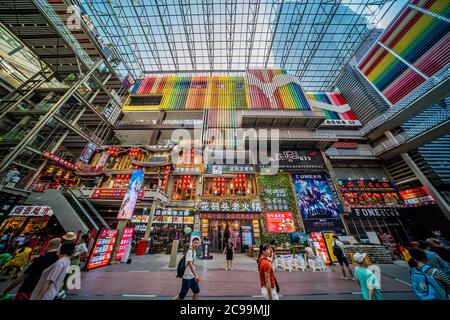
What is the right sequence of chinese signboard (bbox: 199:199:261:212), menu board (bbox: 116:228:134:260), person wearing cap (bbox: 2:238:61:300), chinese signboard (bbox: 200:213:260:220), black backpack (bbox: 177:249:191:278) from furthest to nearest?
chinese signboard (bbox: 199:199:261:212) → chinese signboard (bbox: 200:213:260:220) → menu board (bbox: 116:228:134:260) → black backpack (bbox: 177:249:191:278) → person wearing cap (bbox: 2:238:61:300)

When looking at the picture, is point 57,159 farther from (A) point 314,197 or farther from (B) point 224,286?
(A) point 314,197

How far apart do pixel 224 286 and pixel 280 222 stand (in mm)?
10035

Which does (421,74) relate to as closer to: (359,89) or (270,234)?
(359,89)

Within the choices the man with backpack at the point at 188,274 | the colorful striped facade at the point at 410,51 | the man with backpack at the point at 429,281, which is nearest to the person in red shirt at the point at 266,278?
the man with backpack at the point at 188,274

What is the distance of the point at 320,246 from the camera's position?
31.2 feet

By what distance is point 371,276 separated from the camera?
277 centimetres

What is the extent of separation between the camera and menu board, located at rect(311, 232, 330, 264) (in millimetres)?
9008

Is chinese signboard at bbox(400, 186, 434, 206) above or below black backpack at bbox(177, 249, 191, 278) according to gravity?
above

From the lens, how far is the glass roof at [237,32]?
18.6m

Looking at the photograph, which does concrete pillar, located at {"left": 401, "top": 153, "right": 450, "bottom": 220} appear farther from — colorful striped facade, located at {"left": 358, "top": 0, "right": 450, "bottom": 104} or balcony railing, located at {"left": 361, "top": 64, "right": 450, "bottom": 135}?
colorful striped facade, located at {"left": 358, "top": 0, "right": 450, "bottom": 104}

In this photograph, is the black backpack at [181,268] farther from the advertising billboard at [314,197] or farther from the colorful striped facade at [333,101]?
the colorful striped facade at [333,101]

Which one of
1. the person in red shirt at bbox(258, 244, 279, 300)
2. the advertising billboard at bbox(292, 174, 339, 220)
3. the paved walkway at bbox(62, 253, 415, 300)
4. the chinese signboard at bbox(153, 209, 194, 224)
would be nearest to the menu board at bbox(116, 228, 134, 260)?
the paved walkway at bbox(62, 253, 415, 300)

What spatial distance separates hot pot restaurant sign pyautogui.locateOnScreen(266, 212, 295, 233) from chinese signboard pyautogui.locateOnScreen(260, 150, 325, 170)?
16.4ft

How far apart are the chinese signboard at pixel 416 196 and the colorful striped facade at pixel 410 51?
32.6 ft
